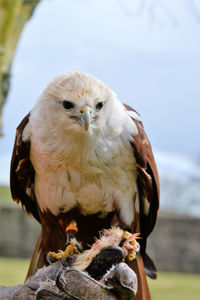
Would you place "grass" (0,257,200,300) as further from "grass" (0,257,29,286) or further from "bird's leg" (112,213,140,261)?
"bird's leg" (112,213,140,261)

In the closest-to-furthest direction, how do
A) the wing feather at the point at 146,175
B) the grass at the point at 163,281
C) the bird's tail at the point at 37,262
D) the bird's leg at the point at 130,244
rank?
the bird's leg at the point at 130,244 → the wing feather at the point at 146,175 → the bird's tail at the point at 37,262 → the grass at the point at 163,281

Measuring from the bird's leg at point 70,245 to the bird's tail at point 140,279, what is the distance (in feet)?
1.07

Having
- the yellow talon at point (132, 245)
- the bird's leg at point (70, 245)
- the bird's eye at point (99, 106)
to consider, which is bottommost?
the bird's leg at point (70, 245)

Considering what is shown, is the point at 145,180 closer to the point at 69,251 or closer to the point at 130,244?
the point at 130,244

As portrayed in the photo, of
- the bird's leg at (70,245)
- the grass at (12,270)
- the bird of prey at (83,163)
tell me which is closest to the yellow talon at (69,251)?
the bird's leg at (70,245)

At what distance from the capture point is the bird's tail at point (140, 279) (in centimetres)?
203

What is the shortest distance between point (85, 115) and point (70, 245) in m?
0.55

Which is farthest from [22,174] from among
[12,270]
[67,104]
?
[12,270]

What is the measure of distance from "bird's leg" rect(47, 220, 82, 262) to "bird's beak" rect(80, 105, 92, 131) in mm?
492

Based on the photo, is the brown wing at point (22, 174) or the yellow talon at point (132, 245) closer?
the yellow talon at point (132, 245)

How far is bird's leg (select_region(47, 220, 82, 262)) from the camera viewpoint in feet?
5.83

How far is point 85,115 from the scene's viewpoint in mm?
1744

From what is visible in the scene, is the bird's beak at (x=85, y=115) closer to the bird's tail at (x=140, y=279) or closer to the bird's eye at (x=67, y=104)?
the bird's eye at (x=67, y=104)

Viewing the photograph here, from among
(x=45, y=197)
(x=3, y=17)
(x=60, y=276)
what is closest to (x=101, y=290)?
(x=60, y=276)
